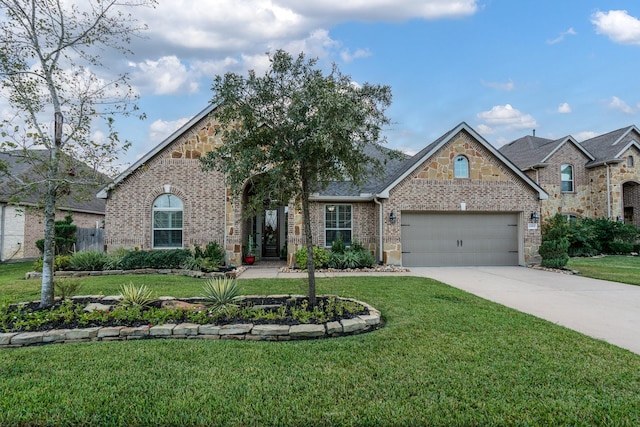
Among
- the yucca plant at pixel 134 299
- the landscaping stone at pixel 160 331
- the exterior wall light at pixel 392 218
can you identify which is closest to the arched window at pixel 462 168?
the exterior wall light at pixel 392 218

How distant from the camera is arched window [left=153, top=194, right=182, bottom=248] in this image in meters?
12.9

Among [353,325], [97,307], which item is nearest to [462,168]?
[353,325]

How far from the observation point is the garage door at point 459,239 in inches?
534

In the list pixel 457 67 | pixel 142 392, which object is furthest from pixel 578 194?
pixel 142 392

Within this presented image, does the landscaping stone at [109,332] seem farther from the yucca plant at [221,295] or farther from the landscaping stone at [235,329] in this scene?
the landscaping stone at [235,329]

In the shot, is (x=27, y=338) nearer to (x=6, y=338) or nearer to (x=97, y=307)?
(x=6, y=338)

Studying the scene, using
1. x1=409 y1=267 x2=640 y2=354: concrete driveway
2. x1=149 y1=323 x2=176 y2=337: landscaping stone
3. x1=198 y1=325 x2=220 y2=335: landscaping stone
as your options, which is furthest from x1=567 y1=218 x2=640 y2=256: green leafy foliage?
x1=149 y1=323 x2=176 y2=337: landscaping stone

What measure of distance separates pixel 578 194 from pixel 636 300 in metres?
15.1

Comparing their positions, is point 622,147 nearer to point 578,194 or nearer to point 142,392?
point 578,194

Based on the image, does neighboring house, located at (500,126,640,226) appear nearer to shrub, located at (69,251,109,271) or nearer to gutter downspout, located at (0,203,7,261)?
shrub, located at (69,251,109,271)

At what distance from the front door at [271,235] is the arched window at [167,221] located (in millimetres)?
4608

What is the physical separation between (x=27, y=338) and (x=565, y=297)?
Answer: 9.91 metres

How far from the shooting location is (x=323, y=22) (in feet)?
34.6

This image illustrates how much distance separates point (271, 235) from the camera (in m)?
16.8
